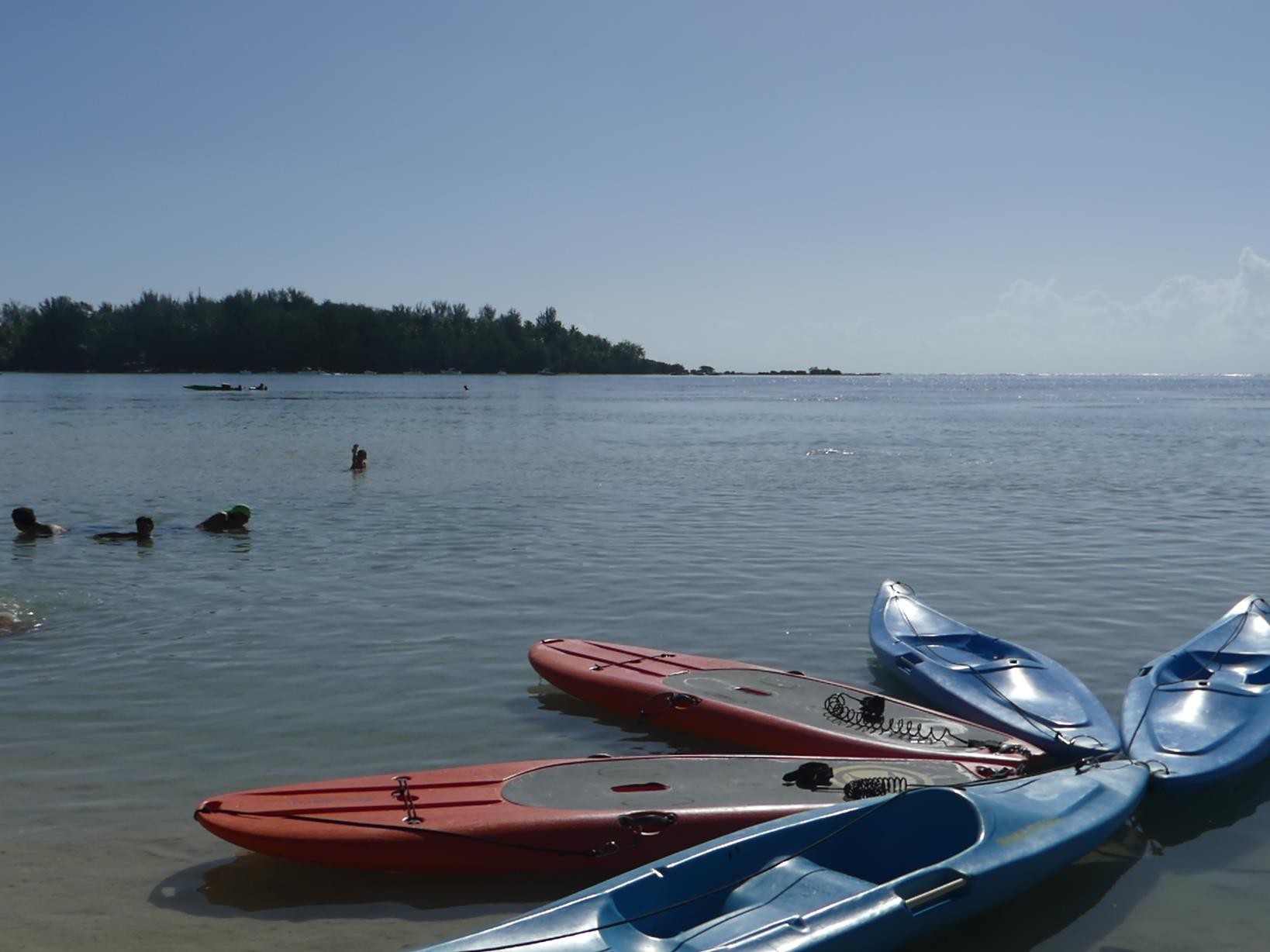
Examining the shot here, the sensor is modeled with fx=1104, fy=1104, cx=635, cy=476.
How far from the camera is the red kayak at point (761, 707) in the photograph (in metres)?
7.16

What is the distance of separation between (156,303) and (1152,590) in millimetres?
151954

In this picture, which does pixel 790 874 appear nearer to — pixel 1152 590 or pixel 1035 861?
pixel 1035 861

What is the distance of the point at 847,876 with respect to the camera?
5316mm

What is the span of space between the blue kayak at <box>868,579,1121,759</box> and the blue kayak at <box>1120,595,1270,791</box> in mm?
274

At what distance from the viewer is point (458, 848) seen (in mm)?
5742

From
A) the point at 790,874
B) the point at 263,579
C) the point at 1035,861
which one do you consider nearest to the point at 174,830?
the point at 790,874

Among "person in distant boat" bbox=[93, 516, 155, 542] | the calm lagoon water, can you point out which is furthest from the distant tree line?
"person in distant boat" bbox=[93, 516, 155, 542]

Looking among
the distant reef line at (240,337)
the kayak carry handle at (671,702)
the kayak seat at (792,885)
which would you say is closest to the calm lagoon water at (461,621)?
the kayak carry handle at (671,702)

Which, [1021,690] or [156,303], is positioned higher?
[156,303]

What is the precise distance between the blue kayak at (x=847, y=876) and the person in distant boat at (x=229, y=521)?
1326cm

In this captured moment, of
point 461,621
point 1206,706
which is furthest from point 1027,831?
point 461,621

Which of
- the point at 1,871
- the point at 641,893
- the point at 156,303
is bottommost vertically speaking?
the point at 1,871

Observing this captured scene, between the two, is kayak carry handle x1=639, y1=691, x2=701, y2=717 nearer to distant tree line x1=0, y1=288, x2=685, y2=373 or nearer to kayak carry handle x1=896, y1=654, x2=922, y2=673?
kayak carry handle x1=896, y1=654, x2=922, y2=673

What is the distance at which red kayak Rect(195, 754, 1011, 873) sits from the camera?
5742mm
